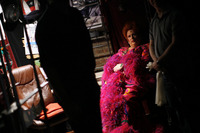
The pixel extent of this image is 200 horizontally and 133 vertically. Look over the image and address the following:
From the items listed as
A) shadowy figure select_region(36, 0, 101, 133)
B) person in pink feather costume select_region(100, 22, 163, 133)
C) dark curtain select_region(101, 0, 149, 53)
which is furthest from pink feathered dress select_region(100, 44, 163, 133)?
shadowy figure select_region(36, 0, 101, 133)

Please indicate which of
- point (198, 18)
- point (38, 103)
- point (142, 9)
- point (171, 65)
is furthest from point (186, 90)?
point (38, 103)

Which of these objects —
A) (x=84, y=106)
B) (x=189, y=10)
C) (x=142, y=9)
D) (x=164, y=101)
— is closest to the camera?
(x=84, y=106)

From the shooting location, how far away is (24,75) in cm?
280

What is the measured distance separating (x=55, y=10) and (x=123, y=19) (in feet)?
5.80

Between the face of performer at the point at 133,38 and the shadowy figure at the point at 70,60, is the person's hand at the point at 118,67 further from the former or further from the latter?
the shadowy figure at the point at 70,60

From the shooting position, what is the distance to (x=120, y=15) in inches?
105

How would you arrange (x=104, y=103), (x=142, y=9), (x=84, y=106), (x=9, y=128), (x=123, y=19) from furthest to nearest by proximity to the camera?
(x=123, y=19)
(x=142, y=9)
(x=104, y=103)
(x=84, y=106)
(x=9, y=128)

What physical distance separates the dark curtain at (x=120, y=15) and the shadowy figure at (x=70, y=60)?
4.90 feet

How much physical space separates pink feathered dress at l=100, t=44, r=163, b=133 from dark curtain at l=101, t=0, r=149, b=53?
1.60ft

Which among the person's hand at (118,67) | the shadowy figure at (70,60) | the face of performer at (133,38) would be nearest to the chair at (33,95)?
the person's hand at (118,67)

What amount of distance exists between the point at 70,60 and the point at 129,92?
1.09 m

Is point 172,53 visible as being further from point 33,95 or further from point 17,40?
point 17,40

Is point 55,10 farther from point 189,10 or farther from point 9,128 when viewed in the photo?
point 189,10

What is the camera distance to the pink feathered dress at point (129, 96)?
1855 mm
